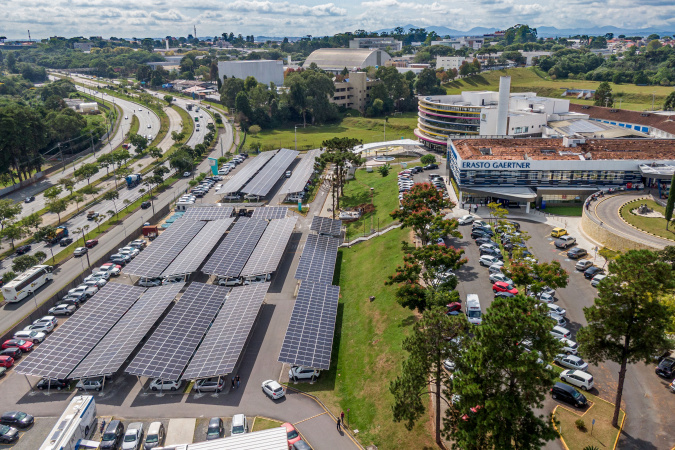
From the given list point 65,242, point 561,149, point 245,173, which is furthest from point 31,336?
point 561,149

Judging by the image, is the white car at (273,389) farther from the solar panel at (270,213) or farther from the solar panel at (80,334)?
the solar panel at (270,213)

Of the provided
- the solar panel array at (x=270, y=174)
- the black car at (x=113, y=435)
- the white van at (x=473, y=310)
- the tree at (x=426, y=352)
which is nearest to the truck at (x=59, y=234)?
the solar panel array at (x=270, y=174)

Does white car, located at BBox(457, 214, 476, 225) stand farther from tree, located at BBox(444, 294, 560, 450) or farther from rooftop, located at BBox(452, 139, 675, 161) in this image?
tree, located at BBox(444, 294, 560, 450)

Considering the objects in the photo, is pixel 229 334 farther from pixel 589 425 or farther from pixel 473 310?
pixel 589 425

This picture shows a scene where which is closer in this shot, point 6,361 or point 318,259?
point 6,361

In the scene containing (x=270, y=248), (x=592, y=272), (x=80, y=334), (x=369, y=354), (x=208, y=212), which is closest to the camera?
(x=369, y=354)

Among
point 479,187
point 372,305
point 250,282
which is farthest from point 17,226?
point 479,187
